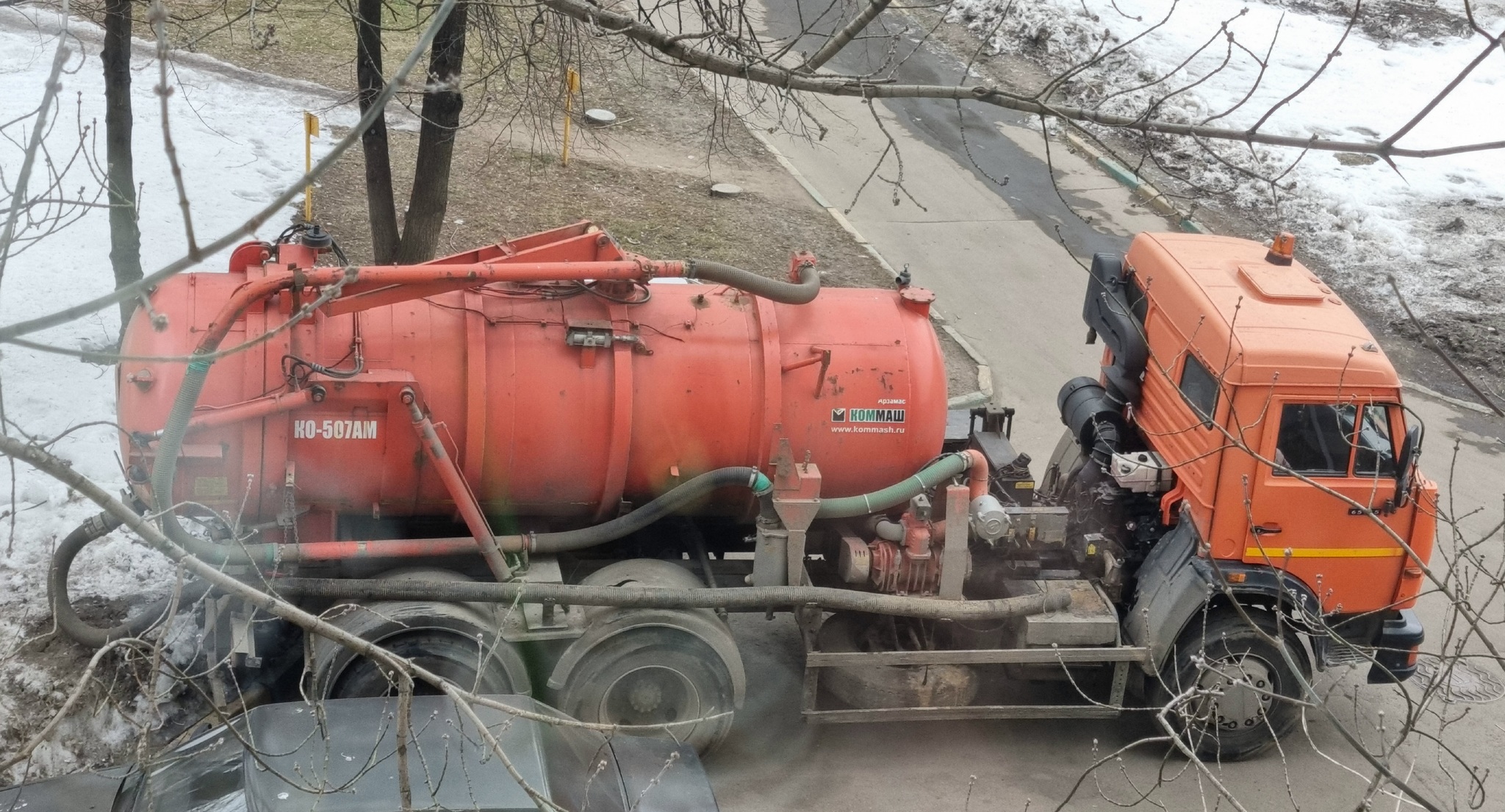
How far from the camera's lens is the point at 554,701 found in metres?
6.69

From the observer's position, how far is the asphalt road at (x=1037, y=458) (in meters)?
6.98

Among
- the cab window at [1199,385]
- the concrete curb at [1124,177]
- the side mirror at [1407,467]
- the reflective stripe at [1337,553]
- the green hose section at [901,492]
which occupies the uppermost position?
the concrete curb at [1124,177]

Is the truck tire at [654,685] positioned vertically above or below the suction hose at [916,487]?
below

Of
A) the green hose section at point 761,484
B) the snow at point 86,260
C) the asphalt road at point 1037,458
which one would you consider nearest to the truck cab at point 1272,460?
the asphalt road at point 1037,458

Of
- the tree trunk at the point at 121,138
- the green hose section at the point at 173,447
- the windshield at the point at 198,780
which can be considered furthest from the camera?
the tree trunk at the point at 121,138

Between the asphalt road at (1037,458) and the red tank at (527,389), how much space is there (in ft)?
3.35

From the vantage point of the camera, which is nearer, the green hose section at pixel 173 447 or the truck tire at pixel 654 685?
the green hose section at pixel 173 447

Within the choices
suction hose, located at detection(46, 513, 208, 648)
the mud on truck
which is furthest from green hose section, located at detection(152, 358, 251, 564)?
suction hose, located at detection(46, 513, 208, 648)

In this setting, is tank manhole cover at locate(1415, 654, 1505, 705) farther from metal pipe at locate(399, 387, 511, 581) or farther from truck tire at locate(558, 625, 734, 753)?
metal pipe at locate(399, 387, 511, 581)

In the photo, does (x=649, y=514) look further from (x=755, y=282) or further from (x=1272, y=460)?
(x=1272, y=460)

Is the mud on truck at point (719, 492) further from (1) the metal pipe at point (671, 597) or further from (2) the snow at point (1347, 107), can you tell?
(2) the snow at point (1347, 107)

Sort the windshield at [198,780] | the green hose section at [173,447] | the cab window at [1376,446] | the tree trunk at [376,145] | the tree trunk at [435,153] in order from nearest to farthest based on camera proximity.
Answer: the windshield at [198,780] → the green hose section at [173,447] → the cab window at [1376,446] → the tree trunk at [435,153] → the tree trunk at [376,145]

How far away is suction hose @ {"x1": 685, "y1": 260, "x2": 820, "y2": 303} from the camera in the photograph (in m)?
6.54

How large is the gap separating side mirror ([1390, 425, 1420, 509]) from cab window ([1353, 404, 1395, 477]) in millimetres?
55
